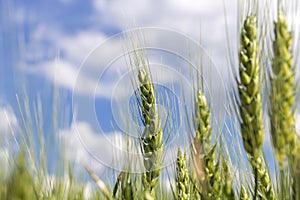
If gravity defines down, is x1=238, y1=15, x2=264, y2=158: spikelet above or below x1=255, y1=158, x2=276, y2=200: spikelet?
above

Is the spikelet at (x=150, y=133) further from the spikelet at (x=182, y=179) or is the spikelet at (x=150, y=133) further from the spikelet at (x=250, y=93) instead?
the spikelet at (x=250, y=93)

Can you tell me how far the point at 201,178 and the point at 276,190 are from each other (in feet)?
1.42

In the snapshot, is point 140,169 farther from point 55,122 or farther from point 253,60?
point 253,60

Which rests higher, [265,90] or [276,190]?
[265,90]

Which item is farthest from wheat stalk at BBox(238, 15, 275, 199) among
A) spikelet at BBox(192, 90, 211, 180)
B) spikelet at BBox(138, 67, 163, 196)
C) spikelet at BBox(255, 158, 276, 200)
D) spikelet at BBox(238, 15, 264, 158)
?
spikelet at BBox(138, 67, 163, 196)

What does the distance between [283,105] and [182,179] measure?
2.98 ft

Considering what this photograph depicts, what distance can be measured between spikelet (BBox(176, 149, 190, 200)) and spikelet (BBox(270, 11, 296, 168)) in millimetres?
818

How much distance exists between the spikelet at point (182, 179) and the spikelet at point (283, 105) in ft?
2.68

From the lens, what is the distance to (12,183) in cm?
193

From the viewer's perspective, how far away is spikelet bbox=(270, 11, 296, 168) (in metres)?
2.08

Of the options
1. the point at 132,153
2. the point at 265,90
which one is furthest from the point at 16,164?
the point at 265,90

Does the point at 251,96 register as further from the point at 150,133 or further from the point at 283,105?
the point at 150,133

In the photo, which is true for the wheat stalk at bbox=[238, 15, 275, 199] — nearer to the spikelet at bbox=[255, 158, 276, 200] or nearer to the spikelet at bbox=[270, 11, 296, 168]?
the spikelet at bbox=[270, 11, 296, 168]

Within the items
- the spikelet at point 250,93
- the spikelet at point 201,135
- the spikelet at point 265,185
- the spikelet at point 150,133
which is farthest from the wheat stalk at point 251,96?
the spikelet at point 150,133
